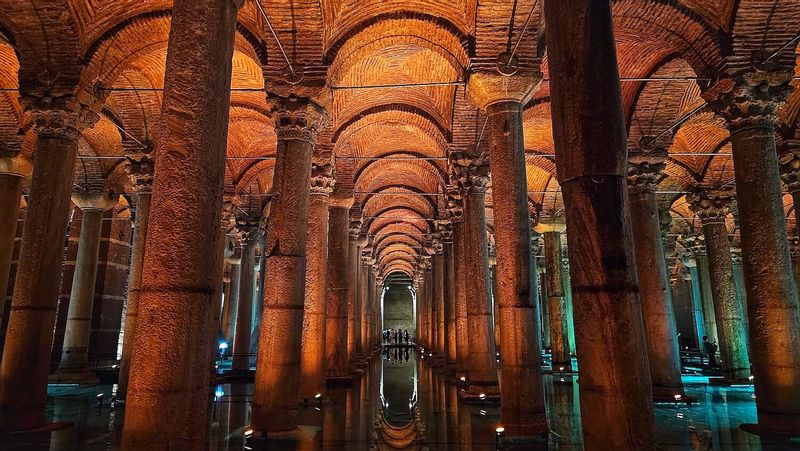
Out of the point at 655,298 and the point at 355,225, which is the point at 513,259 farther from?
the point at 355,225

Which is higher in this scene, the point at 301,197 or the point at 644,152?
the point at 644,152

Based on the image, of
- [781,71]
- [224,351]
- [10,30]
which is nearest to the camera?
[781,71]

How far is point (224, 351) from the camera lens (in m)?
22.5

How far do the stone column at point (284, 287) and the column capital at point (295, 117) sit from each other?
0.02m

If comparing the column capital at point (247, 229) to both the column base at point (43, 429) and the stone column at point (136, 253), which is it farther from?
the column base at point (43, 429)

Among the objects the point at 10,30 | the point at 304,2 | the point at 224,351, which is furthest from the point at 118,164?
the point at 224,351

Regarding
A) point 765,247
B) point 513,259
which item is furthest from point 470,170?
point 765,247

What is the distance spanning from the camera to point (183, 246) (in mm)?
3711

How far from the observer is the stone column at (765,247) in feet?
22.8

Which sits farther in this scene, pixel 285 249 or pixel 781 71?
pixel 781 71

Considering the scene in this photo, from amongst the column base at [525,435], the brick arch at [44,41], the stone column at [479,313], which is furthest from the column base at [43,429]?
the stone column at [479,313]

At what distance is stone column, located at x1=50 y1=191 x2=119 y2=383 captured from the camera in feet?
44.7

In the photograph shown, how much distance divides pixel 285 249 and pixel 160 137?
3.40 meters

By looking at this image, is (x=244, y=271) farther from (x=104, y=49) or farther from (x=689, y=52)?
(x=689, y=52)
